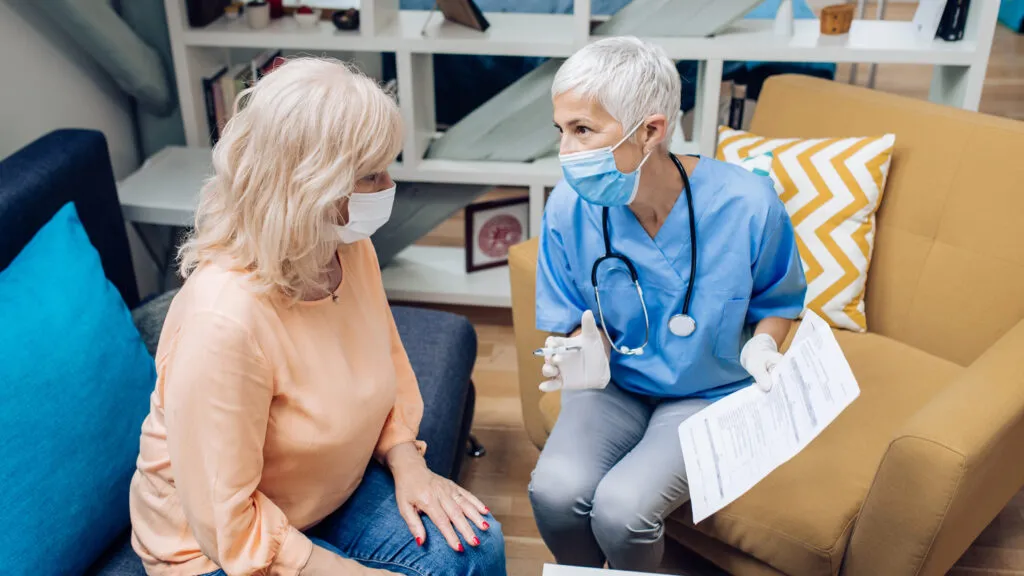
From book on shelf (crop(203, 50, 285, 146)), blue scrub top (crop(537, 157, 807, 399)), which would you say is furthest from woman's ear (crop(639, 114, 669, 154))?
book on shelf (crop(203, 50, 285, 146))

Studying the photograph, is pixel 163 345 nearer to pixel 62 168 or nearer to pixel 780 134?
pixel 62 168

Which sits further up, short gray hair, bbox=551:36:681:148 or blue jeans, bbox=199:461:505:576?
short gray hair, bbox=551:36:681:148

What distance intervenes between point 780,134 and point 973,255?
0.50m

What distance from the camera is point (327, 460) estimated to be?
1338mm

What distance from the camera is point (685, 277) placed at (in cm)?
159

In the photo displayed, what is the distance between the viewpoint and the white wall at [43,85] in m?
2.06

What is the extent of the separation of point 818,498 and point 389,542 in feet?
A: 2.33

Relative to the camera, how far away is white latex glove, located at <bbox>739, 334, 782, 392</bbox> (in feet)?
4.75

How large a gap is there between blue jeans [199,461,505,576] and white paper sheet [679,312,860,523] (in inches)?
12.9

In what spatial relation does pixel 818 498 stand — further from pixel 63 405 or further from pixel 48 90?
pixel 48 90

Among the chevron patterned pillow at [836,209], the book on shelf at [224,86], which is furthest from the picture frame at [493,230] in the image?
the chevron patterned pillow at [836,209]

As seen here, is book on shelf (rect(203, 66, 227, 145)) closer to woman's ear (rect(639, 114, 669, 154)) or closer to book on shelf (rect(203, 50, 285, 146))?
book on shelf (rect(203, 50, 285, 146))

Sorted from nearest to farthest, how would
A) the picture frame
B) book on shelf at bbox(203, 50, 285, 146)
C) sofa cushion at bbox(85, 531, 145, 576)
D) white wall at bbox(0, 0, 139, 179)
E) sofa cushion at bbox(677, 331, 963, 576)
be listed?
1. sofa cushion at bbox(85, 531, 145, 576)
2. sofa cushion at bbox(677, 331, 963, 576)
3. white wall at bbox(0, 0, 139, 179)
4. book on shelf at bbox(203, 50, 285, 146)
5. the picture frame

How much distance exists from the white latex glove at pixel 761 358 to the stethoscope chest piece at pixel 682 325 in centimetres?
10
